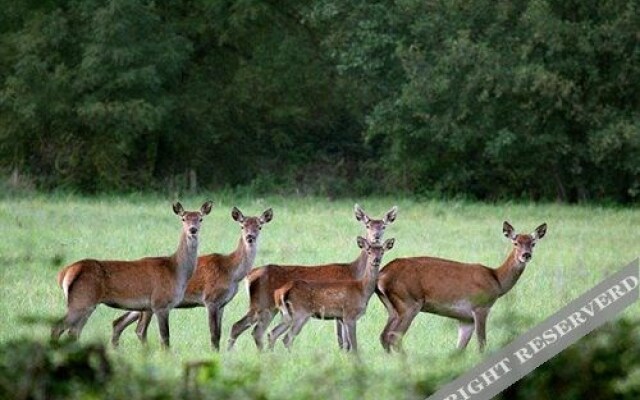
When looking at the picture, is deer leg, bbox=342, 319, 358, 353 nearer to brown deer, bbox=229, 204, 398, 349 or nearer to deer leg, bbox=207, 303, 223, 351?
brown deer, bbox=229, 204, 398, 349

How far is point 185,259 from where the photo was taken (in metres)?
11.6

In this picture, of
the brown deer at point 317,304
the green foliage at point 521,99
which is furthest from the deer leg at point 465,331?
the green foliage at point 521,99

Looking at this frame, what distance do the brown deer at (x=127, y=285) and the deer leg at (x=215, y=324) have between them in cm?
24

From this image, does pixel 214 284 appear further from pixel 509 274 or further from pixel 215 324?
pixel 509 274

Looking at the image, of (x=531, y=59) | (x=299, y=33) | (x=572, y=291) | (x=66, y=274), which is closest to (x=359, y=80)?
(x=299, y=33)

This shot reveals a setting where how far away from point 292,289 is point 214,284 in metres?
1.35

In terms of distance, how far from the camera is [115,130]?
35.7 m

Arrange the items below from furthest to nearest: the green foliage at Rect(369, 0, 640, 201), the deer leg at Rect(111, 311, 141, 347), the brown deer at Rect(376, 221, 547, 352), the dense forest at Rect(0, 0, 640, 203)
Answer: the dense forest at Rect(0, 0, 640, 203)
the green foliage at Rect(369, 0, 640, 201)
the deer leg at Rect(111, 311, 141, 347)
the brown deer at Rect(376, 221, 547, 352)

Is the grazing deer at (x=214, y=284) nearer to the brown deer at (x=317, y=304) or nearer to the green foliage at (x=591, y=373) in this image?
the brown deer at (x=317, y=304)

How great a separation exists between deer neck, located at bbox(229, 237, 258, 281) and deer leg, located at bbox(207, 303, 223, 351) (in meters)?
0.33

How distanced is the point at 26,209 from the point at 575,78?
1227 cm

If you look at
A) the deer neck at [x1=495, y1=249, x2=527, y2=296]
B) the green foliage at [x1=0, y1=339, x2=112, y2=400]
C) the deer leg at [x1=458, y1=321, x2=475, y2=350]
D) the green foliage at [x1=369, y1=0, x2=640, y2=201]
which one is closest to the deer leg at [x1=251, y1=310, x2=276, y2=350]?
the deer leg at [x1=458, y1=321, x2=475, y2=350]

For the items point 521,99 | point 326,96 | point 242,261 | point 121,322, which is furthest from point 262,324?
point 326,96

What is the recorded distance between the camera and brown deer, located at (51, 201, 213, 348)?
35.3ft
